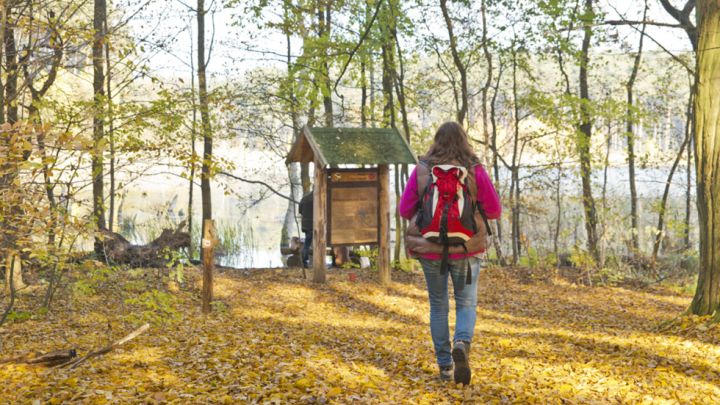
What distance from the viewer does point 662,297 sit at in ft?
32.5

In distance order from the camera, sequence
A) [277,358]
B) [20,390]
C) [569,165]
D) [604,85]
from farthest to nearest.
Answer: [604,85] → [569,165] → [277,358] → [20,390]

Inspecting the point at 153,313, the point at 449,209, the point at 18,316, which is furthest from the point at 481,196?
the point at 18,316

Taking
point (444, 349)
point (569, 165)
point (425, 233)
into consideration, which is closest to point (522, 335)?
point (444, 349)

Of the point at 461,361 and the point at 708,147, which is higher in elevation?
the point at 708,147

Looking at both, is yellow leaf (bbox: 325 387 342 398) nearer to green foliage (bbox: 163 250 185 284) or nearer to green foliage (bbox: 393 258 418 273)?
green foliage (bbox: 163 250 185 284)

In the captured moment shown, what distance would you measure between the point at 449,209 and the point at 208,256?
4190 millimetres

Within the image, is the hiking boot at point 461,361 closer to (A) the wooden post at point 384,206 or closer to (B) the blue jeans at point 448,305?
(B) the blue jeans at point 448,305

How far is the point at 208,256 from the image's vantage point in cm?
761

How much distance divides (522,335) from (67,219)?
4.89 meters

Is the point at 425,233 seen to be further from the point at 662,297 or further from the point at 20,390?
the point at 662,297

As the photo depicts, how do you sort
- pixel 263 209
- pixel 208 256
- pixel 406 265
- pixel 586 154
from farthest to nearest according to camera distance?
pixel 263 209
pixel 586 154
pixel 406 265
pixel 208 256

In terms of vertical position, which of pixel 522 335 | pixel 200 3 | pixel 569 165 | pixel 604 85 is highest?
pixel 200 3

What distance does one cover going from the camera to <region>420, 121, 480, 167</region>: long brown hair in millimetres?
4426

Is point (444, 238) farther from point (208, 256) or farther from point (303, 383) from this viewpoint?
point (208, 256)
